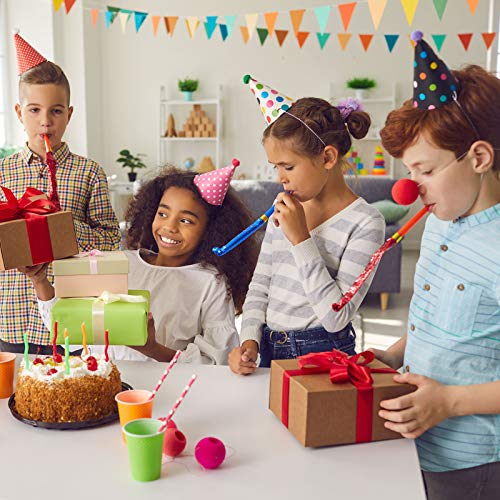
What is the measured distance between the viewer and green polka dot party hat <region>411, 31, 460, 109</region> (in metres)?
0.99

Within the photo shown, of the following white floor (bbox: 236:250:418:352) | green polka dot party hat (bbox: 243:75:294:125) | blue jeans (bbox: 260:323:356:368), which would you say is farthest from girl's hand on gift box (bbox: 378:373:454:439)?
white floor (bbox: 236:250:418:352)

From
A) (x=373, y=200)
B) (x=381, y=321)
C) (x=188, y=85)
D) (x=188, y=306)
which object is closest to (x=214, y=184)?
(x=188, y=306)

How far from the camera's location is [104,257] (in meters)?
1.26

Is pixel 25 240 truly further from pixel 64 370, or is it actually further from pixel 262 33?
pixel 262 33

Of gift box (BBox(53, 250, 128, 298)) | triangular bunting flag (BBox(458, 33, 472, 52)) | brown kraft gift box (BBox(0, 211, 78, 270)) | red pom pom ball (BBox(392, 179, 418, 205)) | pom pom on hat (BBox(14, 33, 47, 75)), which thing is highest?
triangular bunting flag (BBox(458, 33, 472, 52))

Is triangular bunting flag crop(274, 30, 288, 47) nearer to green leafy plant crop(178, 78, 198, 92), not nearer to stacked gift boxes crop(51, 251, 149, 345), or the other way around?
green leafy plant crop(178, 78, 198, 92)

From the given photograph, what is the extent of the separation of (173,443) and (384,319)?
3276 millimetres

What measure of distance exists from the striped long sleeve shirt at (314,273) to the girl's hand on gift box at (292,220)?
17 millimetres

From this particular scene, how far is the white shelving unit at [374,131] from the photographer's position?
6.81 m

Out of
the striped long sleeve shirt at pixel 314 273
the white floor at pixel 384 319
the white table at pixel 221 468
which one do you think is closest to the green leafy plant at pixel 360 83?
the white floor at pixel 384 319

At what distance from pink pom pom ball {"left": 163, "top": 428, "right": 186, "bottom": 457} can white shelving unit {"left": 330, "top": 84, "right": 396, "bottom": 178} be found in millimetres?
6111

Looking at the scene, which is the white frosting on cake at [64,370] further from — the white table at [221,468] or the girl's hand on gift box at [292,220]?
the girl's hand on gift box at [292,220]

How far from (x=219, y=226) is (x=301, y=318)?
44cm

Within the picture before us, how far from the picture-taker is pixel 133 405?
100cm
